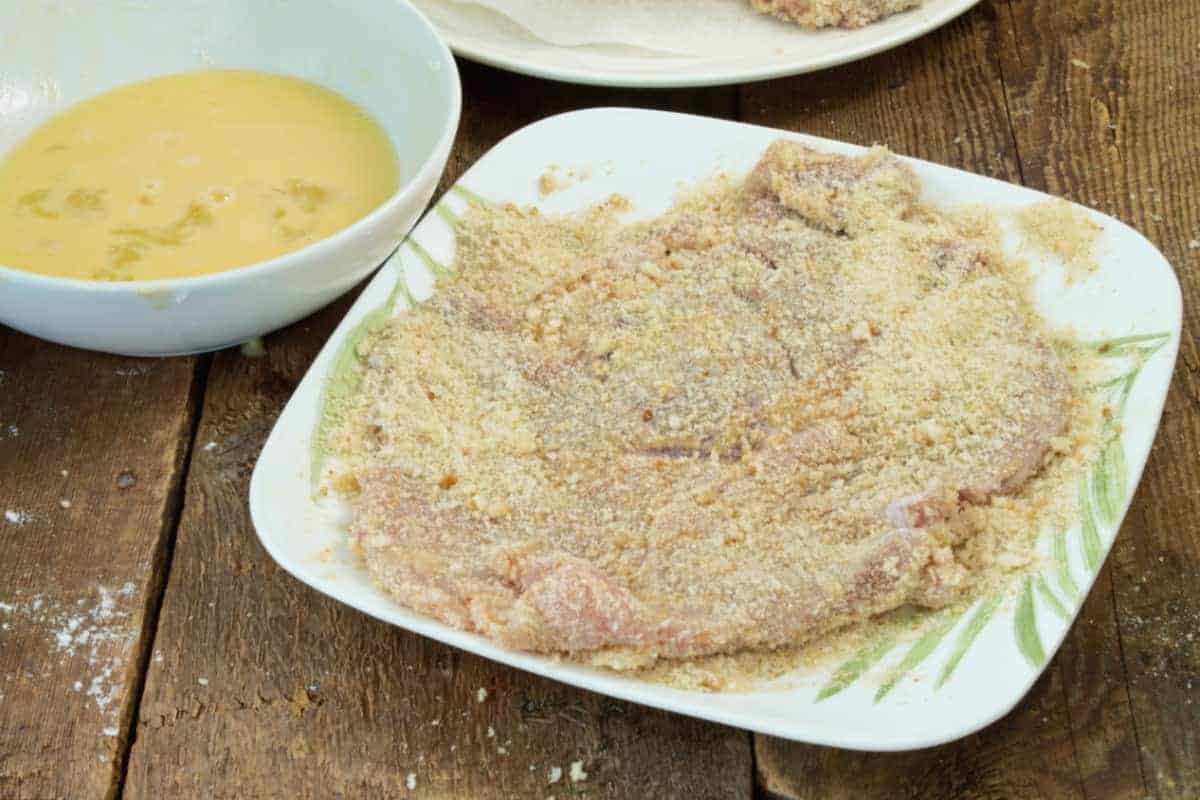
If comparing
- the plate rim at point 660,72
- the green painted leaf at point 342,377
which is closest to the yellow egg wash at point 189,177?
the green painted leaf at point 342,377

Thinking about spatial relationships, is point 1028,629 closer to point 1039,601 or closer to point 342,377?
point 1039,601

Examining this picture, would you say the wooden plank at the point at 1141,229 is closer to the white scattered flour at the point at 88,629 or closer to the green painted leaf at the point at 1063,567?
the green painted leaf at the point at 1063,567

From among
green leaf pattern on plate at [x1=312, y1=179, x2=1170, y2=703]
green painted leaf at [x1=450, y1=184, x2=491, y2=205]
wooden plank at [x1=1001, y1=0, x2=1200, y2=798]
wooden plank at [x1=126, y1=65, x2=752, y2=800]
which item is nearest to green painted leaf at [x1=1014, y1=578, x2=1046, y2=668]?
green leaf pattern on plate at [x1=312, y1=179, x2=1170, y2=703]

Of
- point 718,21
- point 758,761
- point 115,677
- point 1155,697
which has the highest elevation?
point 718,21

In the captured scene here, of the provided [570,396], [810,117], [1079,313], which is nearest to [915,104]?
[810,117]

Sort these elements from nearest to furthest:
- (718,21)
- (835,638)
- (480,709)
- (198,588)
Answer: (835,638) < (480,709) < (198,588) < (718,21)

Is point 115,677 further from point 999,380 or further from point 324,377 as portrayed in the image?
point 999,380

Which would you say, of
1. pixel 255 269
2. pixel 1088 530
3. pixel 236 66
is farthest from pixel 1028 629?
pixel 236 66
